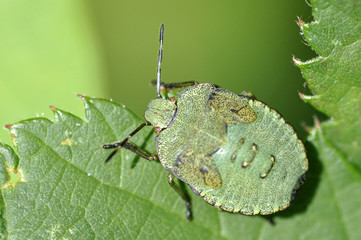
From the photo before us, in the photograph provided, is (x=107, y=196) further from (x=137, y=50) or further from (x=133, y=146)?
(x=137, y=50)

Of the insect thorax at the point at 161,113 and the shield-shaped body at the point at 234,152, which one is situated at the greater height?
the insect thorax at the point at 161,113

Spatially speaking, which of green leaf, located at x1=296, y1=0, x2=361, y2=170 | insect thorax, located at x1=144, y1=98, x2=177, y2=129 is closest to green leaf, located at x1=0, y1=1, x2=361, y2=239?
green leaf, located at x1=296, y1=0, x2=361, y2=170

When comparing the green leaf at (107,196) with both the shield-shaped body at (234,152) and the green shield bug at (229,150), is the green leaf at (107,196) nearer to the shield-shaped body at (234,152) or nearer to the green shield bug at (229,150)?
the green shield bug at (229,150)

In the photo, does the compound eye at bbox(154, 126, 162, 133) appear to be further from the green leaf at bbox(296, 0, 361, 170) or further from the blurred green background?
the blurred green background

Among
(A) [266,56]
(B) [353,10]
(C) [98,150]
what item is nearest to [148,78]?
(A) [266,56]

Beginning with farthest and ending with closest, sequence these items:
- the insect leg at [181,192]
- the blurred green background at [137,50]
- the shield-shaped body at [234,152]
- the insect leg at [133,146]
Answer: the blurred green background at [137,50]
the insect leg at [181,192]
the insect leg at [133,146]
the shield-shaped body at [234,152]

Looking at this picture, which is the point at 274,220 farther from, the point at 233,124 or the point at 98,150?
the point at 98,150

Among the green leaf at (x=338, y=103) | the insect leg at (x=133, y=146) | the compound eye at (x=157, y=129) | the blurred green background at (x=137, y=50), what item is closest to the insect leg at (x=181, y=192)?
the insect leg at (x=133, y=146)
